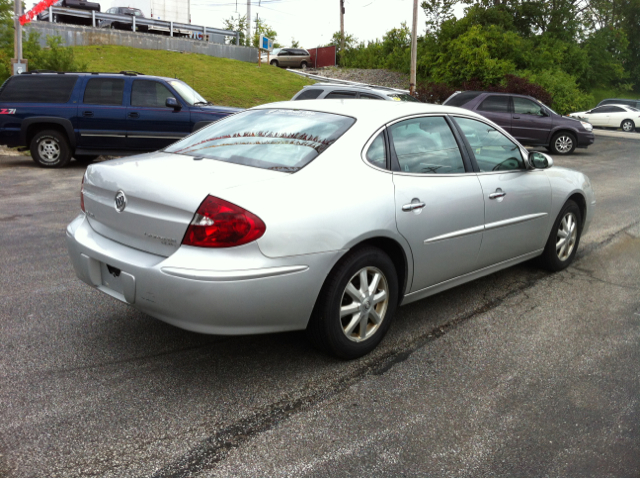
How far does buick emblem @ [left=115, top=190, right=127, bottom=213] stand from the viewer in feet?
11.9

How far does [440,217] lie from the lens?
4238 mm

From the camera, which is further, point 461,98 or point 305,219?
point 461,98

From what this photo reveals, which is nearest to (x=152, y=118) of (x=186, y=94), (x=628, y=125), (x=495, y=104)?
(x=186, y=94)

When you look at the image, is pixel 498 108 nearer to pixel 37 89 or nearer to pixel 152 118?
pixel 152 118

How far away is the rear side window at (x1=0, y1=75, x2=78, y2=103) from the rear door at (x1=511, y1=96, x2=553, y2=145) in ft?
40.4

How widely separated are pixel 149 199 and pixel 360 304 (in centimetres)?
137

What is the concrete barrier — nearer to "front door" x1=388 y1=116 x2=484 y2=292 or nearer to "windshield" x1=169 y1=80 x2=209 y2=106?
"windshield" x1=169 y1=80 x2=209 y2=106

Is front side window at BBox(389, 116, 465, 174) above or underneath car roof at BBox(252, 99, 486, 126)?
underneath

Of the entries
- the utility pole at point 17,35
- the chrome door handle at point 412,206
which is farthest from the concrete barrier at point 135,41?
the chrome door handle at point 412,206

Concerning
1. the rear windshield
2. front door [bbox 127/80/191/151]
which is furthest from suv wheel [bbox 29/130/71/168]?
the rear windshield

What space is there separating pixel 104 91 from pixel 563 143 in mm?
13284

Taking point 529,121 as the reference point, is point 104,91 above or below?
above

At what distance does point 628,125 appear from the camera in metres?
30.9

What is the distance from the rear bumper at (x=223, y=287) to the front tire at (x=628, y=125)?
1245 inches
